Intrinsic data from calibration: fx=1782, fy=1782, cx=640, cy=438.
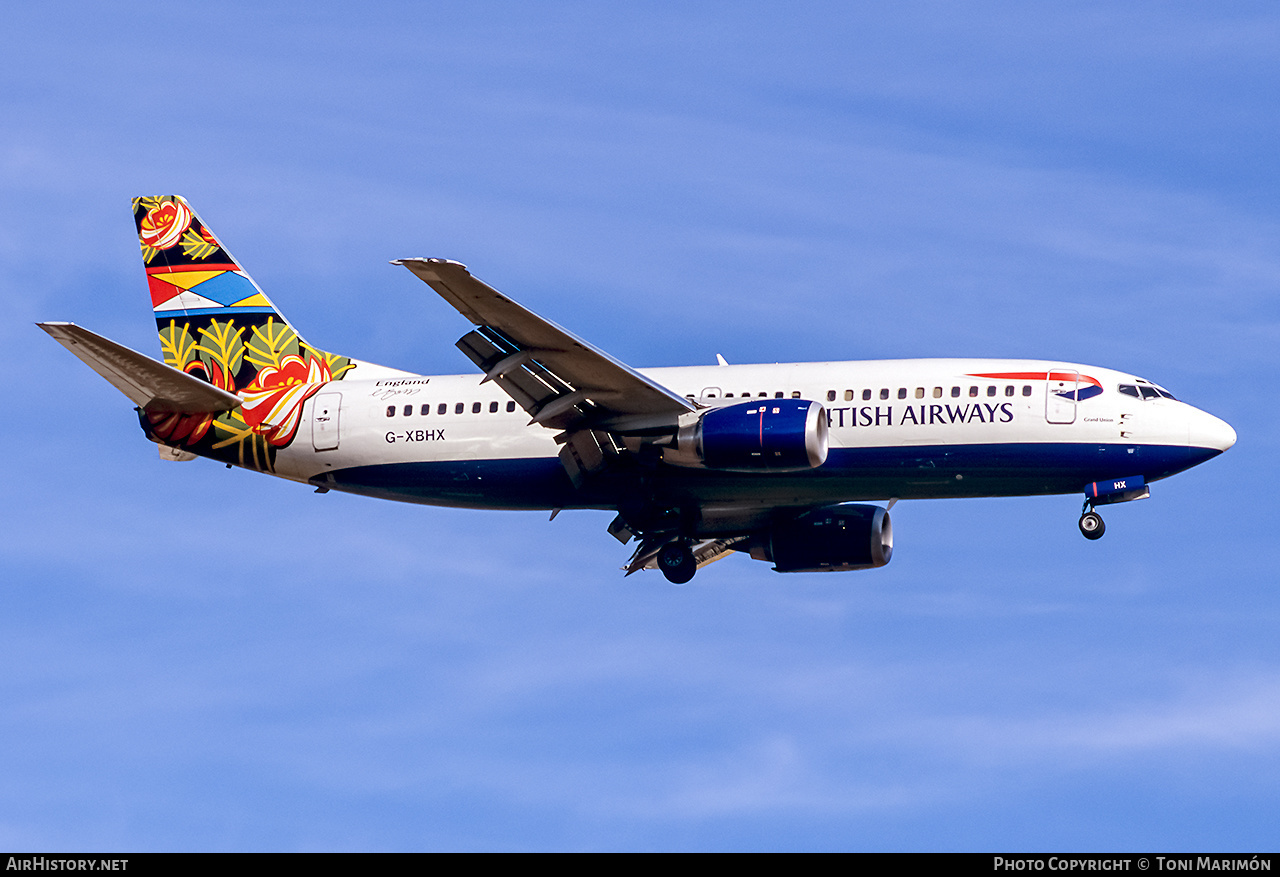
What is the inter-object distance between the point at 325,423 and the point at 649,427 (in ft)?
30.8

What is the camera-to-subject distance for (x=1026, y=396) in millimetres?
42000

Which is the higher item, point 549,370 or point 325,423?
point 325,423

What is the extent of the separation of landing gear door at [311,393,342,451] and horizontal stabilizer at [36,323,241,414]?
2.12 metres

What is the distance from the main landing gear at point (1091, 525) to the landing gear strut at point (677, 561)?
33.5 ft

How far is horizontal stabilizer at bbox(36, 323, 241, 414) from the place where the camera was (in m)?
41.7

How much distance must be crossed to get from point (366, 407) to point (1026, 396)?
1687 centimetres

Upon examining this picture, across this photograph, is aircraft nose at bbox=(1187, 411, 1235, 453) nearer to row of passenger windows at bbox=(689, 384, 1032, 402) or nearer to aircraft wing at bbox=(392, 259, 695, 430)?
row of passenger windows at bbox=(689, 384, 1032, 402)

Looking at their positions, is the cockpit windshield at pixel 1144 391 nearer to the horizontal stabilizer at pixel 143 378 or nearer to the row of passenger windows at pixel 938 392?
the row of passenger windows at pixel 938 392

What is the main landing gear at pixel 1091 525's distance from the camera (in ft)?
139

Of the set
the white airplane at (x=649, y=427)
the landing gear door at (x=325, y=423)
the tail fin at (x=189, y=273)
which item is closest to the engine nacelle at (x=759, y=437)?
the white airplane at (x=649, y=427)

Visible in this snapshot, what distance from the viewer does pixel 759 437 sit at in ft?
134

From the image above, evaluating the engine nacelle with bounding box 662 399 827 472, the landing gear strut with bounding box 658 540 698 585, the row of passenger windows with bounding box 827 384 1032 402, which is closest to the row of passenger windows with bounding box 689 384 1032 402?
the row of passenger windows with bounding box 827 384 1032 402

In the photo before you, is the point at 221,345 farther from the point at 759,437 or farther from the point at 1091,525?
the point at 1091,525

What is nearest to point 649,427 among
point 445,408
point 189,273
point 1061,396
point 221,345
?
point 445,408
